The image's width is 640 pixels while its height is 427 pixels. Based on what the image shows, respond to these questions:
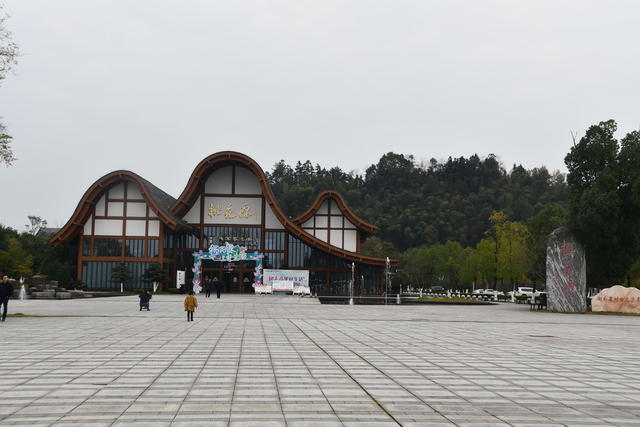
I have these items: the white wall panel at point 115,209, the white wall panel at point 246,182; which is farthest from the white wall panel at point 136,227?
the white wall panel at point 246,182

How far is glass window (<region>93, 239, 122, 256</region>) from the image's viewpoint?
50969 millimetres

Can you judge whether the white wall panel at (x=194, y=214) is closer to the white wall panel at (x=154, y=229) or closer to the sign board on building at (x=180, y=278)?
the white wall panel at (x=154, y=229)

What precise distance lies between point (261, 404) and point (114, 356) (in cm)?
493

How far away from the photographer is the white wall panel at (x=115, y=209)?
168 feet

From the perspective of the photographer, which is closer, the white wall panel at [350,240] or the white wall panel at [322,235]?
the white wall panel at [350,240]

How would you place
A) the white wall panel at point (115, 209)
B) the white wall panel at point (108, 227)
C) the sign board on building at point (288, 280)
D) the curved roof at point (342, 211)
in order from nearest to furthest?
1. the sign board on building at point (288, 280)
2. the white wall panel at point (108, 227)
3. the white wall panel at point (115, 209)
4. the curved roof at point (342, 211)

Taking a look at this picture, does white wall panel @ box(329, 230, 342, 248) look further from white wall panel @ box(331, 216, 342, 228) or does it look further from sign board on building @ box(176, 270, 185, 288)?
sign board on building @ box(176, 270, 185, 288)

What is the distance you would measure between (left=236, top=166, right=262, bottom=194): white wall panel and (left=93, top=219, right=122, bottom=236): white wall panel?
36.1ft

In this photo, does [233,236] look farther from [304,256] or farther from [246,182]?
[304,256]

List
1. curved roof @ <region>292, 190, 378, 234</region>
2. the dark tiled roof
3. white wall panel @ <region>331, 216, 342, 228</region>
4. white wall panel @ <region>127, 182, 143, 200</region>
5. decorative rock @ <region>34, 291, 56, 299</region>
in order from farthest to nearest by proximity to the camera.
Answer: white wall panel @ <region>331, 216, 342, 228</region>, curved roof @ <region>292, 190, 378, 234</region>, white wall panel @ <region>127, 182, 143, 200</region>, the dark tiled roof, decorative rock @ <region>34, 291, 56, 299</region>

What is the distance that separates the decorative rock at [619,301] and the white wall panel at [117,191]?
3781cm

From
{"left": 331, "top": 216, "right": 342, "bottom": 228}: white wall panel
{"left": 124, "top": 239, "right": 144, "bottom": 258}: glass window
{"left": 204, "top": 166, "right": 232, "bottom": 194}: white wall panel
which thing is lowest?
{"left": 124, "top": 239, "right": 144, "bottom": 258}: glass window

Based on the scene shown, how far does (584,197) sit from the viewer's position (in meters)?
30.8

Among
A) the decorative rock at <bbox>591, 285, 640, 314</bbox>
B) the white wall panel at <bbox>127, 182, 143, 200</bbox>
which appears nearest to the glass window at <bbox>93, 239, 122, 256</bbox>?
the white wall panel at <bbox>127, 182, 143, 200</bbox>
